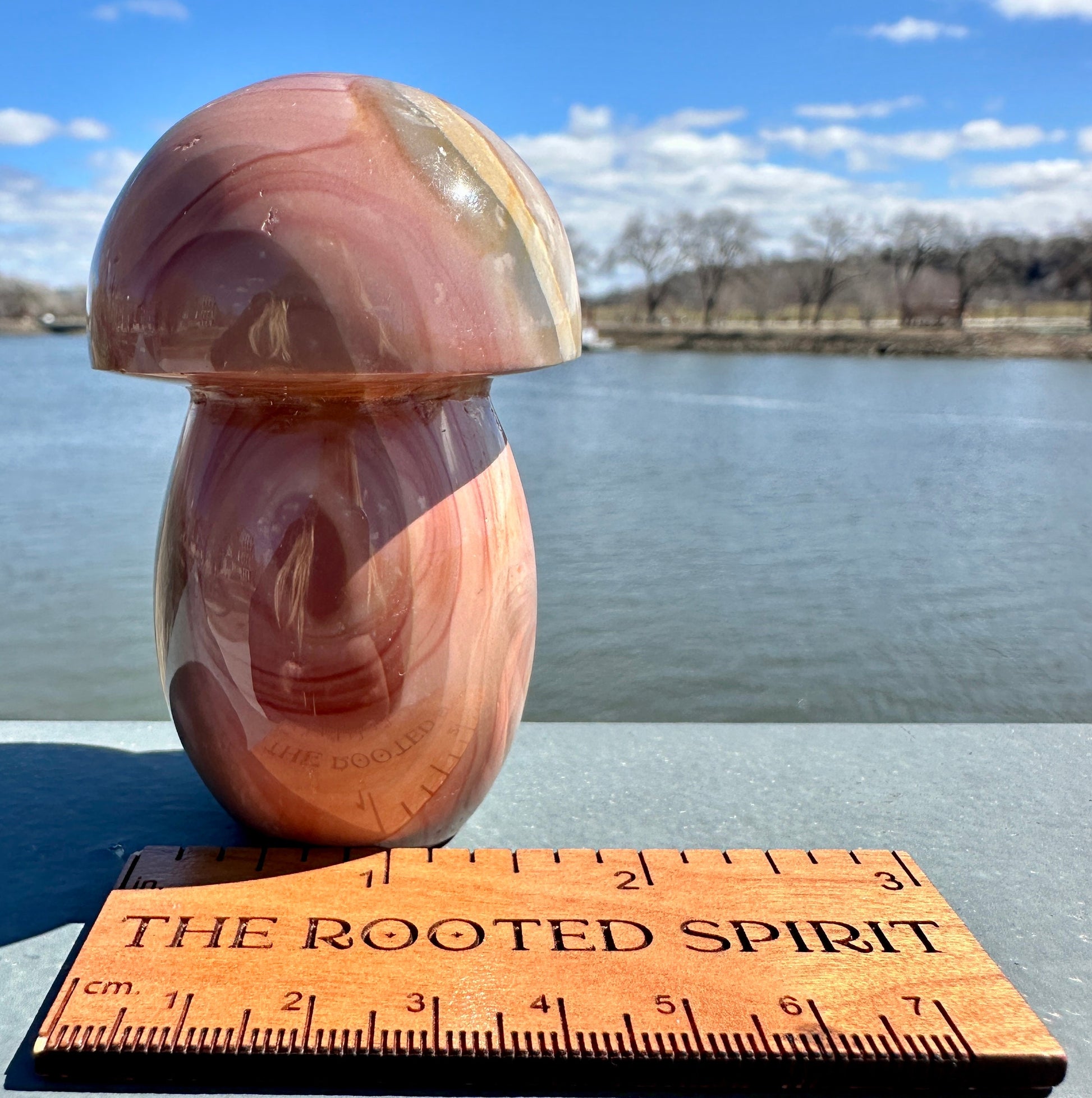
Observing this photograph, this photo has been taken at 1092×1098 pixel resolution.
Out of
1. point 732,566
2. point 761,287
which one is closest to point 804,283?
point 761,287

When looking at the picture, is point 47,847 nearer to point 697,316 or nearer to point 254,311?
point 254,311

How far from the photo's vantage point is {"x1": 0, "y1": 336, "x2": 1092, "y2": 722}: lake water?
12.0 ft

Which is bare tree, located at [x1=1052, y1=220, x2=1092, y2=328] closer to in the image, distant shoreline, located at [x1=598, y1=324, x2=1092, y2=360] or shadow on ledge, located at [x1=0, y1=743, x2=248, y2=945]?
distant shoreline, located at [x1=598, y1=324, x2=1092, y2=360]

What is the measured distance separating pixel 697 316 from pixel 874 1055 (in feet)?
129

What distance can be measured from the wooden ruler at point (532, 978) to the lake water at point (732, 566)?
1.88m

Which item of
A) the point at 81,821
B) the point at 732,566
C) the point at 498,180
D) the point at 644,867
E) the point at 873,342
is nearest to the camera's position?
the point at 498,180

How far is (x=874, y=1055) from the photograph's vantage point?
1217 mm

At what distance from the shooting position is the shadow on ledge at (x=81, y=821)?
160 cm

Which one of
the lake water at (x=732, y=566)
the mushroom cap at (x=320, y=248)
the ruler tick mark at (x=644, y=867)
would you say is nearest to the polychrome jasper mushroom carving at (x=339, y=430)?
the mushroom cap at (x=320, y=248)

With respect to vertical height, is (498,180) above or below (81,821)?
above

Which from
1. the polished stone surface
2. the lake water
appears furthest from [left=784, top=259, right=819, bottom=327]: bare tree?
the polished stone surface

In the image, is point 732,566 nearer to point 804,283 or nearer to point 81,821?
point 81,821

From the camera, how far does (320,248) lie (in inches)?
50.0

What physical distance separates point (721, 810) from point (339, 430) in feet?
3.43
